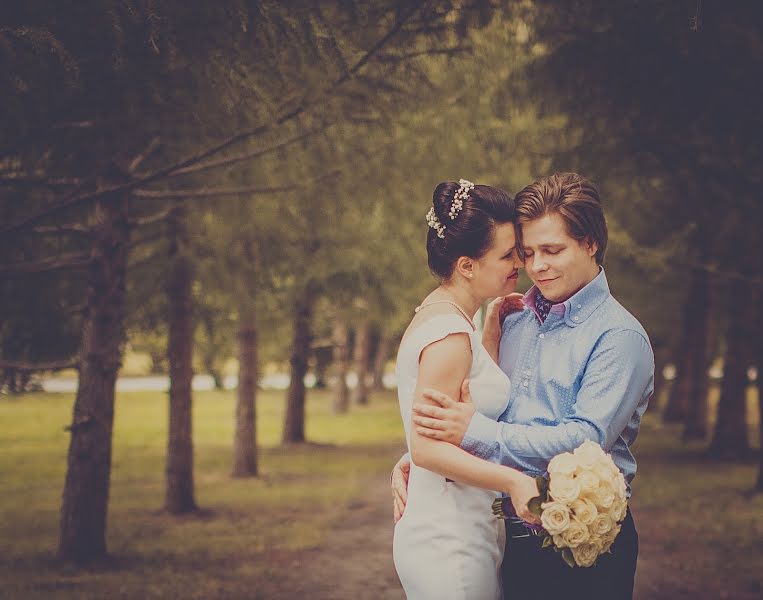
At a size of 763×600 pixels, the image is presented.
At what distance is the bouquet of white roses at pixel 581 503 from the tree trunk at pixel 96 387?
20.7 feet

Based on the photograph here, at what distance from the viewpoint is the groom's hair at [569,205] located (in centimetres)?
324

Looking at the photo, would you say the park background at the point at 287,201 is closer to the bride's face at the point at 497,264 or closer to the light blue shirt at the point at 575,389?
the bride's face at the point at 497,264

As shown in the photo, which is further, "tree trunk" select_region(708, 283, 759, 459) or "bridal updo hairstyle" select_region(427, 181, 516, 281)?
"tree trunk" select_region(708, 283, 759, 459)

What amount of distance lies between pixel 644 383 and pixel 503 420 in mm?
568

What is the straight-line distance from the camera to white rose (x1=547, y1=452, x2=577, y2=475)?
2.88 metres

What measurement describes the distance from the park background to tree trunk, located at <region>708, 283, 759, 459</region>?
6 cm

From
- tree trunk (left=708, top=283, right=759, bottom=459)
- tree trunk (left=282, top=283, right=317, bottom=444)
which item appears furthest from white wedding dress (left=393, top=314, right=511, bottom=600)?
tree trunk (left=282, top=283, right=317, bottom=444)

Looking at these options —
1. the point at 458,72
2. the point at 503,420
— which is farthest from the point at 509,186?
Result: the point at 503,420

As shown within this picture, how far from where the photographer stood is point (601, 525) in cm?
290

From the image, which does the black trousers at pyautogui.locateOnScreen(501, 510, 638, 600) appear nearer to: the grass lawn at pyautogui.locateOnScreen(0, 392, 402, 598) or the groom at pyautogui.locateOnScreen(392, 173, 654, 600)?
the groom at pyautogui.locateOnScreen(392, 173, 654, 600)

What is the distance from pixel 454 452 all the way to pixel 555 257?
817 millimetres

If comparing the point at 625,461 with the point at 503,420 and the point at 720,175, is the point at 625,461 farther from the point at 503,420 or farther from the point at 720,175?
the point at 720,175

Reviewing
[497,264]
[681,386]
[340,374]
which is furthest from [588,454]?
[340,374]

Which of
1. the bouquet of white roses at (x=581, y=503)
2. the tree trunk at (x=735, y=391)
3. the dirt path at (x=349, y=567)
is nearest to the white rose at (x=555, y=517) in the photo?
the bouquet of white roses at (x=581, y=503)
